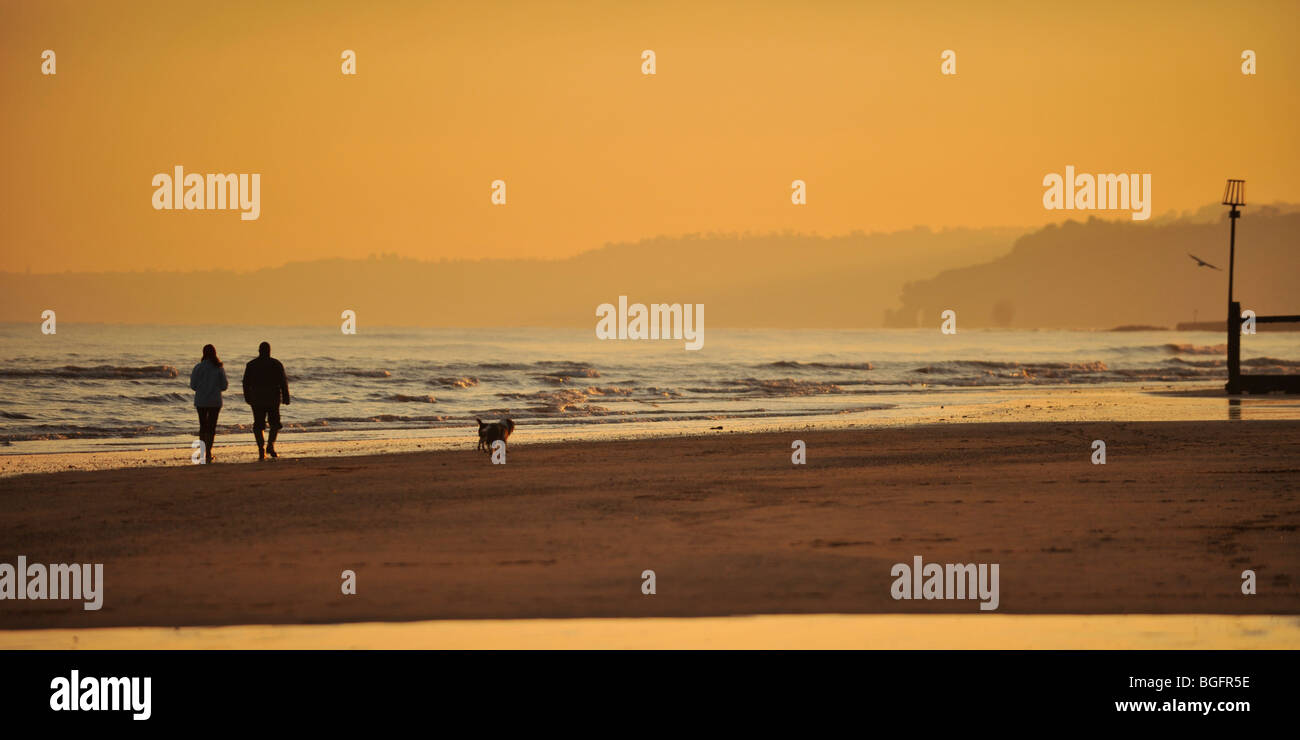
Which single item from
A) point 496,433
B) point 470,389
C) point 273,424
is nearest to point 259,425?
point 273,424

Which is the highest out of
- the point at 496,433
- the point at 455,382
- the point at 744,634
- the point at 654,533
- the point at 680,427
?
the point at 455,382

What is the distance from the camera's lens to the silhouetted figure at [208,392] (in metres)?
17.0

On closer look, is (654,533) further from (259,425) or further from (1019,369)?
(1019,369)

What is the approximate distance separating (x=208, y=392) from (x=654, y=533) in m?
9.29

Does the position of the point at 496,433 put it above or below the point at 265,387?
below

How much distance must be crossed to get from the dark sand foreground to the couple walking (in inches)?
47.4

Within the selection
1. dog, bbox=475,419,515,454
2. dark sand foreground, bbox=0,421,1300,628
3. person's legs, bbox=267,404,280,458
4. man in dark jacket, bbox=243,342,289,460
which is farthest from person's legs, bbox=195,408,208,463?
dog, bbox=475,419,515,454

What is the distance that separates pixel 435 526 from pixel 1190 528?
658 cm

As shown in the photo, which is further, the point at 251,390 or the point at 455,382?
the point at 455,382

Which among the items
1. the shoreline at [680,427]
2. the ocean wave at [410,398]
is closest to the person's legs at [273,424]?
the shoreline at [680,427]

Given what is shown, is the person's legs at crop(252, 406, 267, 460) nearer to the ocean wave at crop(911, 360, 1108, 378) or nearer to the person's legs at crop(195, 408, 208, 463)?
the person's legs at crop(195, 408, 208, 463)

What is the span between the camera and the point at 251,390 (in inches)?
683
